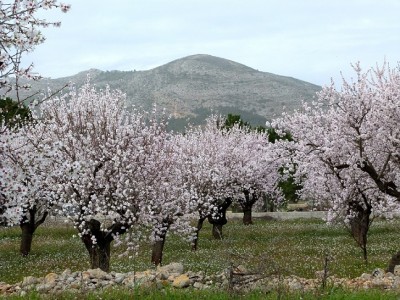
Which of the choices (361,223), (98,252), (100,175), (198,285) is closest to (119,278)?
(198,285)

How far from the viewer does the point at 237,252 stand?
697 inches

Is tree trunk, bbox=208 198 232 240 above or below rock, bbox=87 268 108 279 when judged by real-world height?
below

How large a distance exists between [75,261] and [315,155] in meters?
13.4

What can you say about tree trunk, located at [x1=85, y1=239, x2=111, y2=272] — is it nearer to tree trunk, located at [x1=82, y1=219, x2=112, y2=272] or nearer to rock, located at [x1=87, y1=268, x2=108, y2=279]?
tree trunk, located at [x1=82, y1=219, x2=112, y2=272]

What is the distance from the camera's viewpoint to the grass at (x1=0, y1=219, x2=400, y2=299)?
22077 mm

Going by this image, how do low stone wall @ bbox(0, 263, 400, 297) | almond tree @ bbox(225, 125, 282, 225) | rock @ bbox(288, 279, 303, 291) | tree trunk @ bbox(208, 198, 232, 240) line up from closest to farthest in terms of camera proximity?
low stone wall @ bbox(0, 263, 400, 297), rock @ bbox(288, 279, 303, 291), tree trunk @ bbox(208, 198, 232, 240), almond tree @ bbox(225, 125, 282, 225)

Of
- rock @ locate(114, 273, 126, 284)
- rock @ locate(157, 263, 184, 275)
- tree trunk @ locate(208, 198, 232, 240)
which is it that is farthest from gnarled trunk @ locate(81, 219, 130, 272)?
tree trunk @ locate(208, 198, 232, 240)

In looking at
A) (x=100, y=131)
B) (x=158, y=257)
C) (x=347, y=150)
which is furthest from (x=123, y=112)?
(x=347, y=150)

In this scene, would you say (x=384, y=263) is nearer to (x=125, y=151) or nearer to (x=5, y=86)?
(x=125, y=151)

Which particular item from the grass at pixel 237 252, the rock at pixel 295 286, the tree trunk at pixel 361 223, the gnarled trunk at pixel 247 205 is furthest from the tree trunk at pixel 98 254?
the gnarled trunk at pixel 247 205

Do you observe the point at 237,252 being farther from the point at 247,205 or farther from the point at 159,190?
the point at 247,205

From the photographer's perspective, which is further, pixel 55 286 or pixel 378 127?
pixel 378 127

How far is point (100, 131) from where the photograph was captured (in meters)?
21.7

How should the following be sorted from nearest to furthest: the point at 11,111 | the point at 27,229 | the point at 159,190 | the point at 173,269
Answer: the point at 11,111, the point at 173,269, the point at 159,190, the point at 27,229
